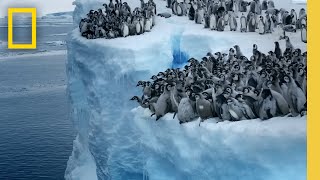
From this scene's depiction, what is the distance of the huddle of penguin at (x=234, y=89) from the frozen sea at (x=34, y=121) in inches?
394

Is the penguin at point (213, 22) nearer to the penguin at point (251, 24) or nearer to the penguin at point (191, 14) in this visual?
the penguin at point (251, 24)

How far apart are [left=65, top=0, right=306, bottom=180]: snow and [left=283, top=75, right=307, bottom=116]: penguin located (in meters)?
0.21

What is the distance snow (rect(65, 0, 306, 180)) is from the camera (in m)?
6.44

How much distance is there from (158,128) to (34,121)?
662 inches

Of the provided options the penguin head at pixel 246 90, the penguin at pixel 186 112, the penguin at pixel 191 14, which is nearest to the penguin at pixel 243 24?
the penguin at pixel 191 14

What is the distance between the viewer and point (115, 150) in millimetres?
10328

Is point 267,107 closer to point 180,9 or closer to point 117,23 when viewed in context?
point 117,23

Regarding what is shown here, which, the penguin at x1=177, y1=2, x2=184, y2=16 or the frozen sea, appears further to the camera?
the frozen sea

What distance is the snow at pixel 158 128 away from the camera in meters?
6.44

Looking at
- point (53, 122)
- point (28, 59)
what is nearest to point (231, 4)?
point (53, 122)

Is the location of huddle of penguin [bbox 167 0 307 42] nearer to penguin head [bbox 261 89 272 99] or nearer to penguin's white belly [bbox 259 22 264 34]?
penguin's white belly [bbox 259 22 264 34]

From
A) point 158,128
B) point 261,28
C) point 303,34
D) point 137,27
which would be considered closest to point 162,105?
point 158,128

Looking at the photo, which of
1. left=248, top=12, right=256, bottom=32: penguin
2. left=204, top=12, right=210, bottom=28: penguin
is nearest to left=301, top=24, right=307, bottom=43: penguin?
left=248, top=12, right=256, bottom=32: penguin

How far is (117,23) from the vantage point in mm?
11383
